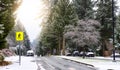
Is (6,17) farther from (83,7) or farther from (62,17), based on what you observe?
(83,7)

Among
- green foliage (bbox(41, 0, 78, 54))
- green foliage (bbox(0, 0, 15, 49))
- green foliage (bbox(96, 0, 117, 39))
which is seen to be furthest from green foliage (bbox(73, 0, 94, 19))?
green foliage (bbox(0, 0, 15, 49))

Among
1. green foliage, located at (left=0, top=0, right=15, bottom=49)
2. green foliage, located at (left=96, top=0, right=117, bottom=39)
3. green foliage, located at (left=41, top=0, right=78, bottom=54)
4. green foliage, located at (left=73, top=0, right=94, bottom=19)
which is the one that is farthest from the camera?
green foliage, located at (left=73, top=0, right=94, bottom=19)

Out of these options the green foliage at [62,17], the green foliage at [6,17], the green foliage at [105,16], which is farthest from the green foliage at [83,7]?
the green foliage at [6,17]

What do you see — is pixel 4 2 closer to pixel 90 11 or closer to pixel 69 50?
pixel 90 11

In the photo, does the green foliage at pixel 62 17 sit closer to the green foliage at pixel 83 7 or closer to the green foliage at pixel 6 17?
the green foliage at pixel 83 7

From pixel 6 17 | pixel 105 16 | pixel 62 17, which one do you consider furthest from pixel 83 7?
pixel 6 17

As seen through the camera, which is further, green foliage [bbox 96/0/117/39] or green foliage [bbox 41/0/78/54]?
green foliage [bbox 41/0/78/54]

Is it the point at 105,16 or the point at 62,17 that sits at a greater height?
the point at 62,17

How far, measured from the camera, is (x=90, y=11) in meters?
81.9

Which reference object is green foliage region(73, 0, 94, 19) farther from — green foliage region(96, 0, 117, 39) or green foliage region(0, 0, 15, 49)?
green foliage region(0, 0, 15, 49)

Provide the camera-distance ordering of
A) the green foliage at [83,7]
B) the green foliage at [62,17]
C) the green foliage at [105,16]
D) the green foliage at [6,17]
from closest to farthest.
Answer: the green foliage at [6,17] → the green foliage at [105,16] → the green foliage at [62,17] → the green foliage at [83,7]

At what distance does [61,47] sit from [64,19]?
585 inches

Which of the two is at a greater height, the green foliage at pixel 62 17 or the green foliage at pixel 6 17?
the green foliage at pixel 62 17

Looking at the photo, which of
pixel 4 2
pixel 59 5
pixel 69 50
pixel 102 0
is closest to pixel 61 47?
pixel 69 50
